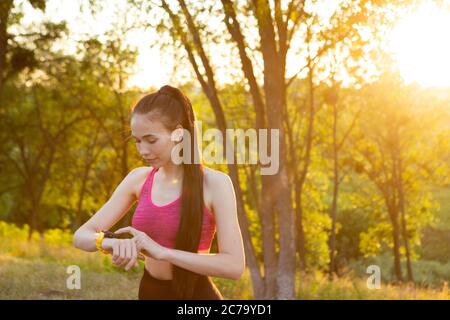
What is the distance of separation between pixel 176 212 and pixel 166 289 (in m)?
0.45

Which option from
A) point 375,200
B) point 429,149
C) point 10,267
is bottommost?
point 10,267

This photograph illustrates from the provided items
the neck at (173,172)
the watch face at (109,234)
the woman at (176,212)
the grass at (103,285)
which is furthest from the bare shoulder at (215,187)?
the grass at (103,285)

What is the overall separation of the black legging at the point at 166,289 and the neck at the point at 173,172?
471mm

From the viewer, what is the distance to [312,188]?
133 feet

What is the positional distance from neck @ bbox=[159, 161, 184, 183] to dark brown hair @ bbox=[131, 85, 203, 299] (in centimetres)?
5

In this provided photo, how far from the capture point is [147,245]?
2.92 meters

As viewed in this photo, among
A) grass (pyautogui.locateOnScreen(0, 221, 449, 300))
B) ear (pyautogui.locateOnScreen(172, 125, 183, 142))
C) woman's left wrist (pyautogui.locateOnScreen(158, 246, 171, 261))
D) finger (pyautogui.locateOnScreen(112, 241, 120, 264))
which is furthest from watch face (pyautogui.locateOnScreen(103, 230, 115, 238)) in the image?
grass (pyautogui.locateOnScreen(0, 221, 449, 300))

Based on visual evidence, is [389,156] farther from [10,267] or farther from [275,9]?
[275,9]

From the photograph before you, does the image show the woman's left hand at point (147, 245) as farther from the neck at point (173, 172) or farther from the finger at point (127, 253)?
the neck at point (173, 172)

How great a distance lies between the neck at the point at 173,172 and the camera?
10.7 ft

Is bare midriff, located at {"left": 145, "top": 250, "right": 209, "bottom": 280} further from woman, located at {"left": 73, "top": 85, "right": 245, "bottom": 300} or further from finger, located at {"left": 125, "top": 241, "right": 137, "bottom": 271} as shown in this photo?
finger, located at {"left": 125, "top": 241, "right": 137, "bottom": 271}

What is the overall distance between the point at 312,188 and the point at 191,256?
125 ft

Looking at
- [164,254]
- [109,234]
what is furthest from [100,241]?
[164,254]

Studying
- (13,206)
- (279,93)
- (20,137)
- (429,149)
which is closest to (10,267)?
(279,93)
